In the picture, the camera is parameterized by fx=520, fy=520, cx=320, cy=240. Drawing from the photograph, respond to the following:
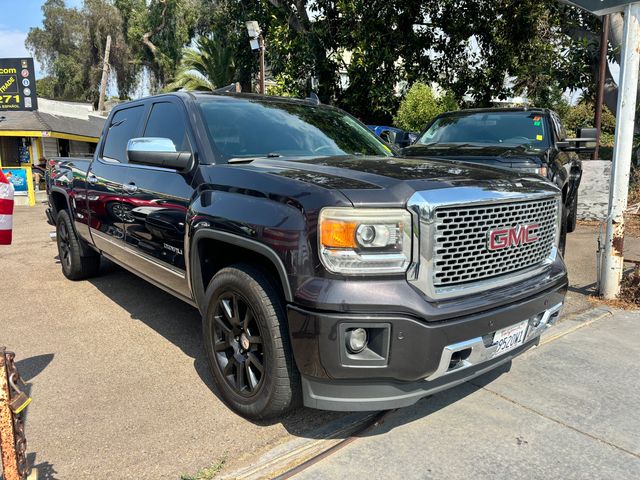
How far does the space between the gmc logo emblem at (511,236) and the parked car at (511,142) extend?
315 centimetres

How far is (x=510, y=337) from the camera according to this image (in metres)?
2.75

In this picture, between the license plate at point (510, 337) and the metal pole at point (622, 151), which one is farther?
the metal pole at point (622, 151)

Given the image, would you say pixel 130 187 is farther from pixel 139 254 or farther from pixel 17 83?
pixel 17 83

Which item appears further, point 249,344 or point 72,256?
point 72,256

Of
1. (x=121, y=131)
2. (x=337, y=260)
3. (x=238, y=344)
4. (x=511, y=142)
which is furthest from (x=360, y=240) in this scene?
(x=511, y=142)

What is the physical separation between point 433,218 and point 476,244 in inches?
13.8

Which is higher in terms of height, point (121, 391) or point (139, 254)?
point (139, 254)

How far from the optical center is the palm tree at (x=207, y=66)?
24.8 m

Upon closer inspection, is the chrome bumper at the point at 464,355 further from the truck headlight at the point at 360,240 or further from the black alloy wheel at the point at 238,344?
the black alloy wheel at the point at 238,344

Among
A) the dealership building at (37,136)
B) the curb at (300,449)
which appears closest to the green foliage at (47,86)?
the dealership building at (37,136)

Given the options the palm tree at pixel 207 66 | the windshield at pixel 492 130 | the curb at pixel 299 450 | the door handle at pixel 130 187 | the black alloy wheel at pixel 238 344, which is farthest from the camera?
the palm tree at pixel 207 66

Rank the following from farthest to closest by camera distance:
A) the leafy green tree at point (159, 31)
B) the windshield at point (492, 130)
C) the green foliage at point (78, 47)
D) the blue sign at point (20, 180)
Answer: the green foliage at point (78, 47)
the leafy green tree at point (159, 31)
the blue sign at point (20, 180)
the windshield at point (492, 130)

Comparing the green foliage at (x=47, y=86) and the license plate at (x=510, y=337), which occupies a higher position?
the green foliage at (x=47, y=86)

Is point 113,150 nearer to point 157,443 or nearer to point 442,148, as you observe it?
point 157,443
